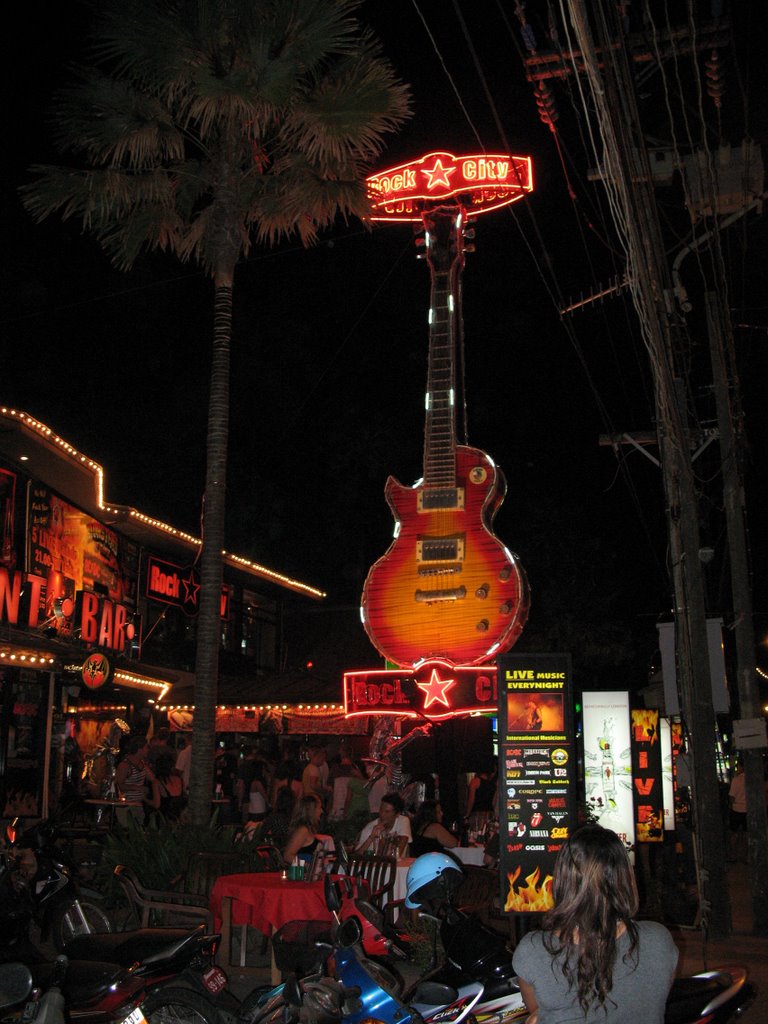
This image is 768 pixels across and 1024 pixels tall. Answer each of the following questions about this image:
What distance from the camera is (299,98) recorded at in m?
13.1

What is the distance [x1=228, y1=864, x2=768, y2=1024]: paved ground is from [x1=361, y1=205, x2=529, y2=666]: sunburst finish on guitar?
4668mm

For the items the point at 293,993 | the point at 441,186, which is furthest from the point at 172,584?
the point at 293,993

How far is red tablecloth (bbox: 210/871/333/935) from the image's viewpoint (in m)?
8.89

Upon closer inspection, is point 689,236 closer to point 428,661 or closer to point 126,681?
point 428,661

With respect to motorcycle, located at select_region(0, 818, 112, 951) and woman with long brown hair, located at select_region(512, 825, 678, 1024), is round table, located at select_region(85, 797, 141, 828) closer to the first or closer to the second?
motorcycle, located at select_region(0, 818, 112, 951)

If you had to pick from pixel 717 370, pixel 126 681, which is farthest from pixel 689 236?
pixel 126 681

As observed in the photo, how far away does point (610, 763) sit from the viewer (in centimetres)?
1628

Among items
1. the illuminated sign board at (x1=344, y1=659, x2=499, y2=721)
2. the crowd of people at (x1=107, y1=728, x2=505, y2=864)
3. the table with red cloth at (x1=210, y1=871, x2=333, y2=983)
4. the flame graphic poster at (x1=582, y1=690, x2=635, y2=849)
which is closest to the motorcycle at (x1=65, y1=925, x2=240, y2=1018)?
the crowd of people at (x1=107, y1=728, x2=505, y2=864)

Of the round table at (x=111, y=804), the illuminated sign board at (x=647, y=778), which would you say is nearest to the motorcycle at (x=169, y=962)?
the round table at (x=111, y=804)

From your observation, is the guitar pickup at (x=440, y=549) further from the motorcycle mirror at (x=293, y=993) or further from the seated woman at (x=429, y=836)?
the motorcycle mirror at (x=293, y=993)

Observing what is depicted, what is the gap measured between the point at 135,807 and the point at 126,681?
23.5ft

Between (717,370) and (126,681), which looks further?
(126,681)

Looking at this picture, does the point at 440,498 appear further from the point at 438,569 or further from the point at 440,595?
the point at 440,595

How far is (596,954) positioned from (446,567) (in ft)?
39.6
